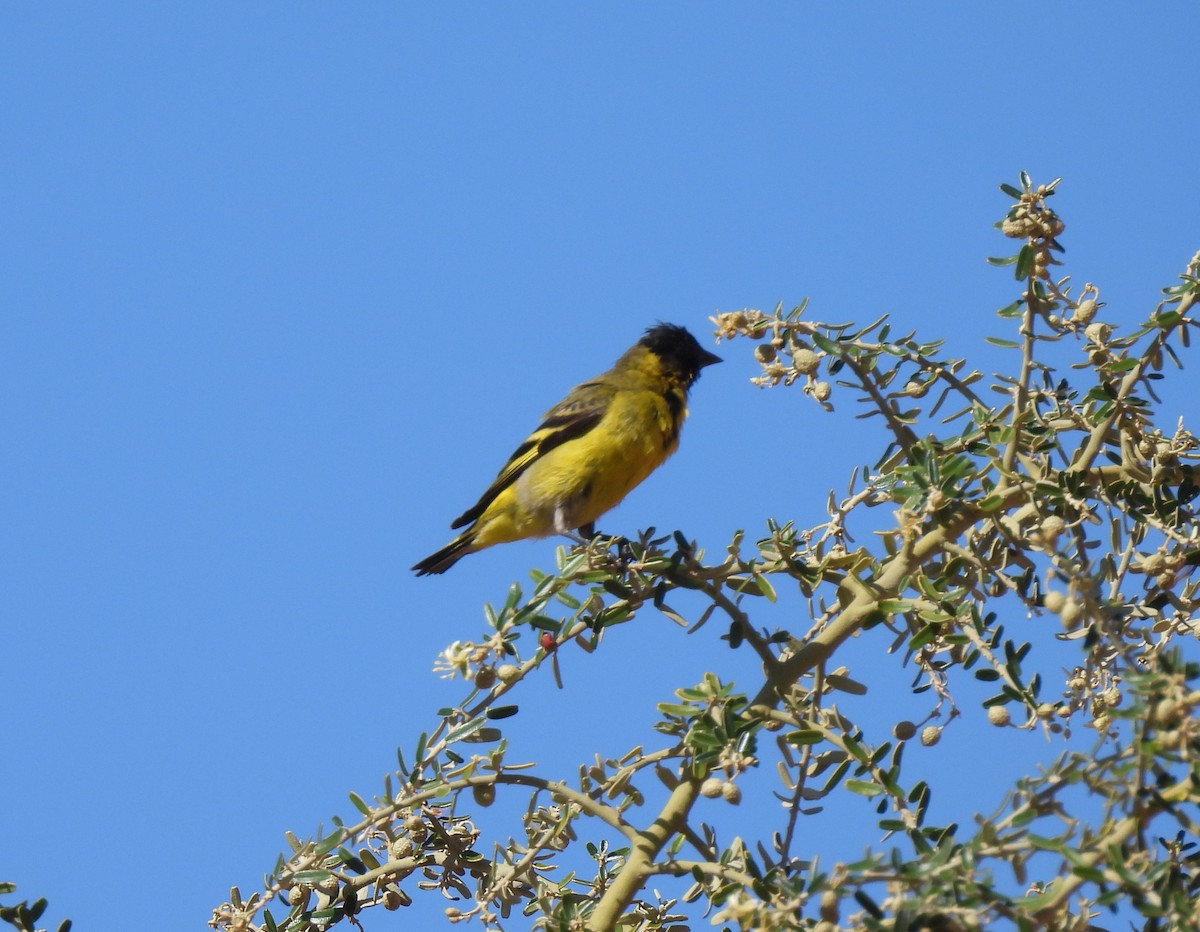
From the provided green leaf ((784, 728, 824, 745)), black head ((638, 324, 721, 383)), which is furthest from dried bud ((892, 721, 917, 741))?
black head ((638, 324, 721, 383))

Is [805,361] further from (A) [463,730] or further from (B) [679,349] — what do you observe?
(B) [679,349]

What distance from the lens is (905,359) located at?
10.1ft

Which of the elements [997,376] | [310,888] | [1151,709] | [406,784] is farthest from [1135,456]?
[310,888]

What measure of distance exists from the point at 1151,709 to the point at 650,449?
4010 mm

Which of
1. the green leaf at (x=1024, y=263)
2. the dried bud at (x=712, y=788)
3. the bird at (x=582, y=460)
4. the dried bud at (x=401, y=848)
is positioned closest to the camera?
the dried bud at (x=712, y=788)

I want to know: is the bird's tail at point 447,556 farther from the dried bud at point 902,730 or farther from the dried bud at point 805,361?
the dried bud at point 902,730

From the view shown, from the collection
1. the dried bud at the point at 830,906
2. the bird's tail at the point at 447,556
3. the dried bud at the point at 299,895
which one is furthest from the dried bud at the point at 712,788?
the bird's tail at the point at 447,556

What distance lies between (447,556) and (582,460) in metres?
0.92

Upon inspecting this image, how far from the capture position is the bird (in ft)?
18.8

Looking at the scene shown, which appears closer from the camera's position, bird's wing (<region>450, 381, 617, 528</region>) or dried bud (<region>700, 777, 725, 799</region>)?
dried bud (<region>700, 777, 725, 799</region>)

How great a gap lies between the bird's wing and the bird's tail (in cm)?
7

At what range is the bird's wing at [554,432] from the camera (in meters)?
6.04

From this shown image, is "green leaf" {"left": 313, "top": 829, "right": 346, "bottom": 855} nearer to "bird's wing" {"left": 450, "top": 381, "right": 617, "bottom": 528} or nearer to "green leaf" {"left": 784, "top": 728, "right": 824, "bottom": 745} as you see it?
"green leaf" {"left": 784, "top": 728, "right": 824, "bottom": 745}

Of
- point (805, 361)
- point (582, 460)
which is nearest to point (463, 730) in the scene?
point (805, 361)
